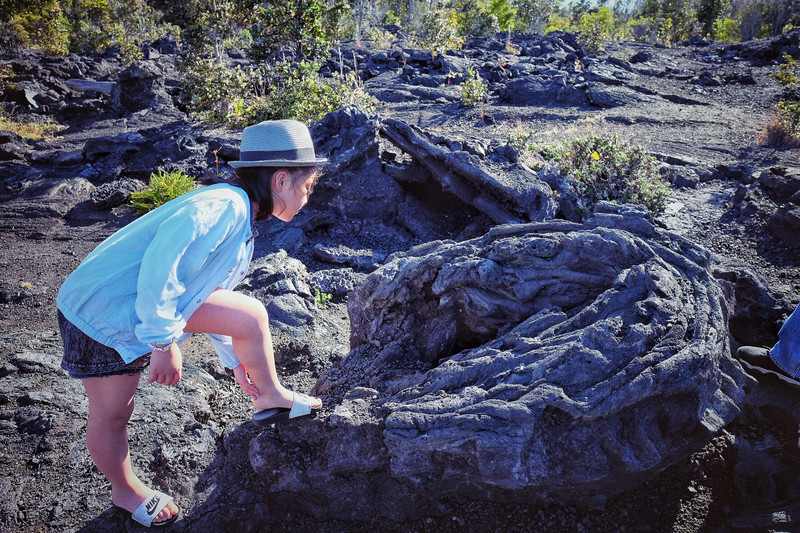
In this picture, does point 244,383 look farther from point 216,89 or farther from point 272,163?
point 216,89

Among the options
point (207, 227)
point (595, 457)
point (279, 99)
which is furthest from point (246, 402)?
point (279, 99)

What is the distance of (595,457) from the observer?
1.70 meters

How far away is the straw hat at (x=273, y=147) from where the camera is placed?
5.72 feet

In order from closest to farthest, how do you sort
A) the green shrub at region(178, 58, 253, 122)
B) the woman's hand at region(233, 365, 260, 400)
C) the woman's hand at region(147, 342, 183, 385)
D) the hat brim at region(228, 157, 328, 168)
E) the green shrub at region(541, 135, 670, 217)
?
1. the woman's hand at region(147, 342, 183, 385)
2. the hat brim at region(228, 157, 328, 168)
3. the woman's hand at region(233, 365, 260, 400)
4. the green shrub at region(541, 135, 670, 217)
5. the green shrub at region(178, 58, 253, 122)

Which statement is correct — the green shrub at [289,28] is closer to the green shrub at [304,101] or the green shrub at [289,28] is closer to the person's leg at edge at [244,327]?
the green shrub at [304,101]

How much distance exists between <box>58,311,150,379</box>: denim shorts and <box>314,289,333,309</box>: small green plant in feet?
8.18

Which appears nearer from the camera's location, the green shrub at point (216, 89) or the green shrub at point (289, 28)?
the green shrub at point (289, 28)

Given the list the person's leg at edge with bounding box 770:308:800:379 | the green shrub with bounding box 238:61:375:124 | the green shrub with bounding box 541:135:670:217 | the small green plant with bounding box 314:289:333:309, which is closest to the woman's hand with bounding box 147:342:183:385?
the small green plant with bounding box 314:289:333:309

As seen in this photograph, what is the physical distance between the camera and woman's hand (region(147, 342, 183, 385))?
5.24ft

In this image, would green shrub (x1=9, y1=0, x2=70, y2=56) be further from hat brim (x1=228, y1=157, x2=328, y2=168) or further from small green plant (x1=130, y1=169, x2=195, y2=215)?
hat brim (x1=228, y1=157, x2=328, y2=168)

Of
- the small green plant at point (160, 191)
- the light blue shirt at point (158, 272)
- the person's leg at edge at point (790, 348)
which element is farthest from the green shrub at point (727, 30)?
the light blue shirt at point (158, 272)

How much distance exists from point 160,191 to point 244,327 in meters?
5.38

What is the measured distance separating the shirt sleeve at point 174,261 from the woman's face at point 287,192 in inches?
9.3

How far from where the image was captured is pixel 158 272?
57.2 inches
